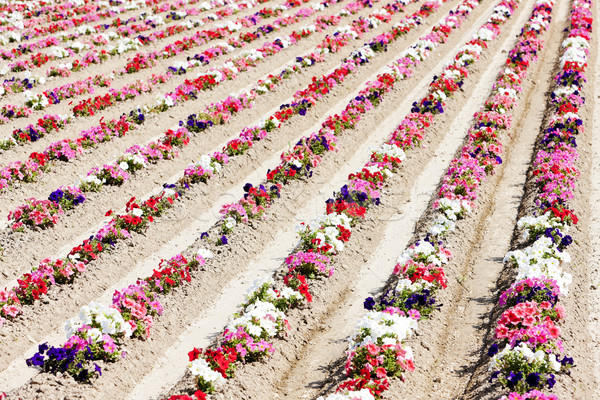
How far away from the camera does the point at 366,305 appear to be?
426 inches

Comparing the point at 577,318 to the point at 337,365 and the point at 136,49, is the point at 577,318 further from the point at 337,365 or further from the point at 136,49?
the point at 136,49

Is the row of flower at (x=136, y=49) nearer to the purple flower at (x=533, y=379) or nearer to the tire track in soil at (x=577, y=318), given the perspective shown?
the tire track in soil at (x=577, y=318)

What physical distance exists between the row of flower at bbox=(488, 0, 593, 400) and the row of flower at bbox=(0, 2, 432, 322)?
26.6ft

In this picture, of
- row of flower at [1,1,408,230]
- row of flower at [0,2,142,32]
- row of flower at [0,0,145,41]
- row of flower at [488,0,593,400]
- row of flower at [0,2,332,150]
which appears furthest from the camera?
row of flower at [0,2,142,32]

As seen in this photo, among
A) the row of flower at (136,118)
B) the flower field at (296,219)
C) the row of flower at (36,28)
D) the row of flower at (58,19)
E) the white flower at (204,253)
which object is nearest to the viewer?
the flower field at (296,219)

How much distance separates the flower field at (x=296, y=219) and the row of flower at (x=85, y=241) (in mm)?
50

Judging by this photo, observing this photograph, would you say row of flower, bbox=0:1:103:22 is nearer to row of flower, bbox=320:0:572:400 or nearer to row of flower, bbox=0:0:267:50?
row of flower, bbox=0:0:267:50

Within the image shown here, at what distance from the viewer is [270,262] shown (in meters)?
13.8

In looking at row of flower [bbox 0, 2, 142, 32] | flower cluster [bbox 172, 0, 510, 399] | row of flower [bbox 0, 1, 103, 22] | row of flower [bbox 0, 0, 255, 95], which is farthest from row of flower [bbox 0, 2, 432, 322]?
row of flower [bbox 0, 1, 103, 22]

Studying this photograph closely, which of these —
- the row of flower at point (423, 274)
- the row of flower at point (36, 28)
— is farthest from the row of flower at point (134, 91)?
the row of flower at point (423, 274)

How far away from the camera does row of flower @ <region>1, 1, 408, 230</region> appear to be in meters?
14.3

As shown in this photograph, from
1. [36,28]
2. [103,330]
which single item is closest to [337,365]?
[103,330]

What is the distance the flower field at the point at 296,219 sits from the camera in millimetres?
10156

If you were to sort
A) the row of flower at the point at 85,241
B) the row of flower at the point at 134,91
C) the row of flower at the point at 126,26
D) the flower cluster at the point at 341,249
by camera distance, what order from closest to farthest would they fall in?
the flower cluster at the point at 341,249 < the row of flower at the point at 85,241 < the row of flower at the point at 134,91 < the row of flower at the point at 126,26
